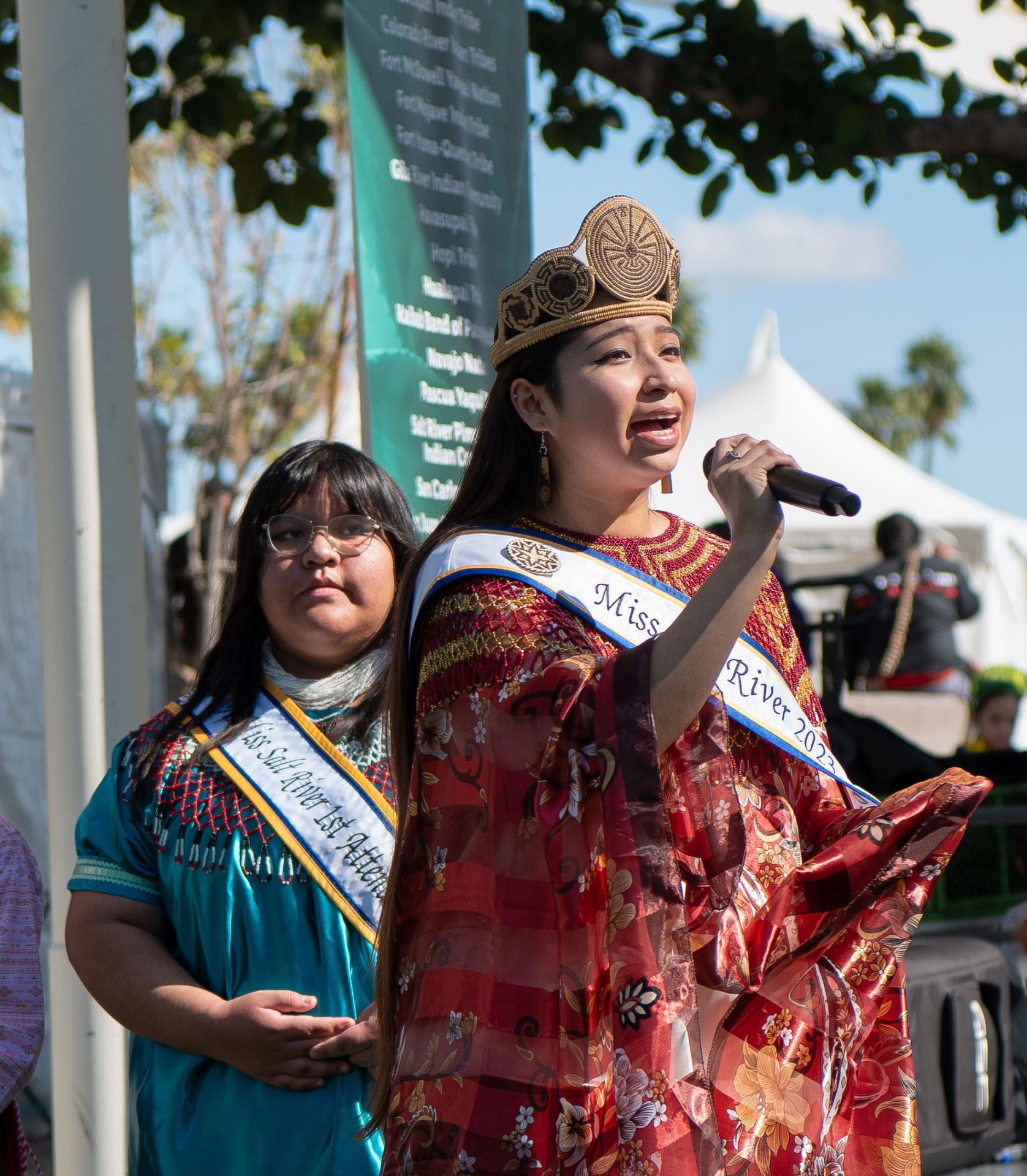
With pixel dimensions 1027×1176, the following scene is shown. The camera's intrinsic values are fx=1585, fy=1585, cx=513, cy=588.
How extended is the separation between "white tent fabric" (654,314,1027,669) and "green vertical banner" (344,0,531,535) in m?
8.40

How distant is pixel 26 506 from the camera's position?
5.66m

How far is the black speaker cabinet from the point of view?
3.77 metres

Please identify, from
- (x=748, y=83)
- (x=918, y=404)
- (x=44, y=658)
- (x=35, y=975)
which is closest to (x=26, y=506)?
(x=44, y=658)

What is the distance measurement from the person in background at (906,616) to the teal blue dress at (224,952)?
537 centimetres

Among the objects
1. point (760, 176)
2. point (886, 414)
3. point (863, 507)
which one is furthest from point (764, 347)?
point (886, 414)

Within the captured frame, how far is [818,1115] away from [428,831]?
1.94 feet

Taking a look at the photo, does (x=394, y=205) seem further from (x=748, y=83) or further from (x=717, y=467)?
(x=748, y=83)

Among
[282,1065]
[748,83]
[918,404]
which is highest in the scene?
[918,404]

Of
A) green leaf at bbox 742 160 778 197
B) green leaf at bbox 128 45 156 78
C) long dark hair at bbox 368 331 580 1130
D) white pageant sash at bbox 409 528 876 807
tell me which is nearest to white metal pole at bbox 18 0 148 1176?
long dark hair at bbox 368 331 580 1130

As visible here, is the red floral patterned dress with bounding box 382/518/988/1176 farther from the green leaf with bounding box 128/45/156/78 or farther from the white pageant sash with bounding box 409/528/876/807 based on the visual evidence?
the green leaf with bounding box 128/45/156/78

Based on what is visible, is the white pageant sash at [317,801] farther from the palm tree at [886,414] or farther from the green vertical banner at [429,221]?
the palm tree at [886,414]

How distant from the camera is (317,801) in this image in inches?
97.0

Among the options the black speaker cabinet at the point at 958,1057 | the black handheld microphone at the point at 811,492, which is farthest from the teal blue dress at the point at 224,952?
the black speaker cabinet at the point at 958,1057

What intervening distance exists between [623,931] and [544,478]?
655mm
